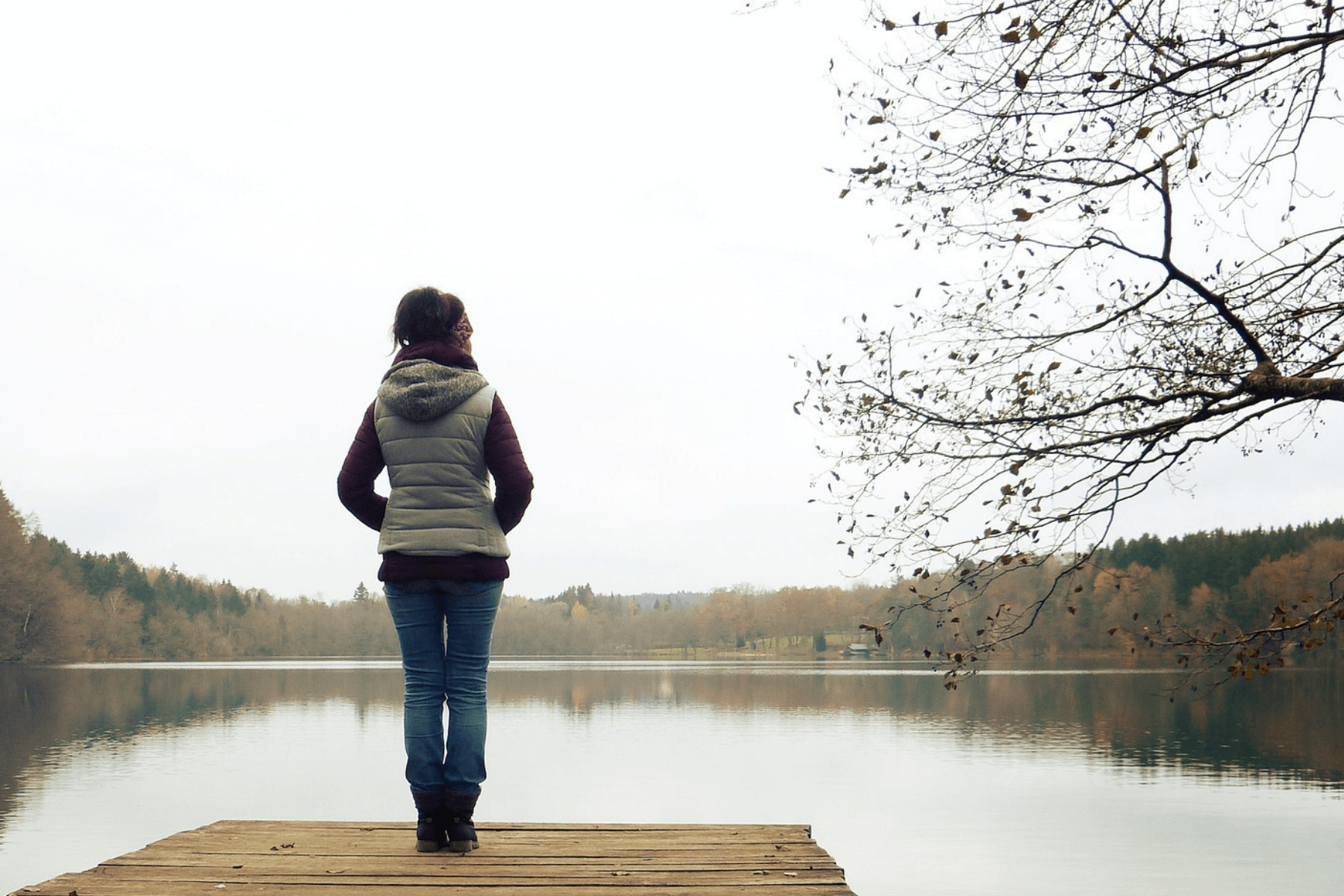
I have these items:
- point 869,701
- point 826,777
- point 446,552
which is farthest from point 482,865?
point 869,701

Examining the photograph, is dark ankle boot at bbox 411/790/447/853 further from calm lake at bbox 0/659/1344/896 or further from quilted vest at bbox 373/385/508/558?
calm lake at bbox 0/659/1344/896

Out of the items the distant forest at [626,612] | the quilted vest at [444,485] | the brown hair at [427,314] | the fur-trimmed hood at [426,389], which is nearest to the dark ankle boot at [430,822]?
the quilted vest at [444,485]

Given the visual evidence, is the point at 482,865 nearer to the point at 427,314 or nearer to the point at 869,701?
the point at 427,314

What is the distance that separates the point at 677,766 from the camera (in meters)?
28.0

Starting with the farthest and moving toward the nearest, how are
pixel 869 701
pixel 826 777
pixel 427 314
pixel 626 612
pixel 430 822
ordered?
1. pixel 626 612
2. pixel 869 701
3. pixel 826 777
4. pixel 427 314
5. pixel 430 822

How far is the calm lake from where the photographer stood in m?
19.1

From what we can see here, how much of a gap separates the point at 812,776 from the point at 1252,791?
948 centimetres

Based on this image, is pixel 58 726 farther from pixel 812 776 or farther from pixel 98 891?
pixel 98 891

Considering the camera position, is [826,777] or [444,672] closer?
[444,672]

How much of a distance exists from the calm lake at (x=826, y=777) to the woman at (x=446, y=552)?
7664 millimetres

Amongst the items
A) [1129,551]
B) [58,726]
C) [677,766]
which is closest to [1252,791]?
[677,766]

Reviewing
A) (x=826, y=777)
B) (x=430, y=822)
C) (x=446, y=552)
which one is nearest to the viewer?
(x=446, y=552)

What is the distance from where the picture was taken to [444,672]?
4.54 metres

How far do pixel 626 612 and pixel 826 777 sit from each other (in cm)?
13178
